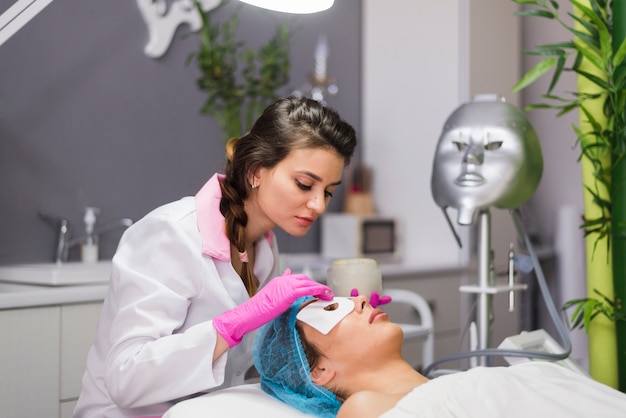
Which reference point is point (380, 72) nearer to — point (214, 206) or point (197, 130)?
point (197, 130)

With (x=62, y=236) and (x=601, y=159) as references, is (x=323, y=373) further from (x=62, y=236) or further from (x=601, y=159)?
(x=62, y=236)

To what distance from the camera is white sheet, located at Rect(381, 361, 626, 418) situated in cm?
129

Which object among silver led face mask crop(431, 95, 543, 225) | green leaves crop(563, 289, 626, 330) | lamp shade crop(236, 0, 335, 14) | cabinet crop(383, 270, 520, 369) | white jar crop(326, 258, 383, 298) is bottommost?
cabinet crop(383, 270, 520, 369)

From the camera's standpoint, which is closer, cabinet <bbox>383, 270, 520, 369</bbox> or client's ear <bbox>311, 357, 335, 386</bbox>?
client's ear <bbox>311, 357, 335, 386</bbox>

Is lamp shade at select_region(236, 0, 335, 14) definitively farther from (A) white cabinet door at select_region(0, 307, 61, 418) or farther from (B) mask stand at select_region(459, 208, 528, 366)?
(A) white cabinet door at select_region(0, 307, 61, 418)

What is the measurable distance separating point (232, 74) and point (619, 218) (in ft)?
5.48

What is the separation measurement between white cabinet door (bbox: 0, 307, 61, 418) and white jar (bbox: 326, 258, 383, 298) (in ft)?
2.45

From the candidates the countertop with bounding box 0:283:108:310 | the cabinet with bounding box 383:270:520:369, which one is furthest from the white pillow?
the cabinet with bounding box 383:270:520:369

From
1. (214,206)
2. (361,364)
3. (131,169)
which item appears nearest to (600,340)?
(361,364)

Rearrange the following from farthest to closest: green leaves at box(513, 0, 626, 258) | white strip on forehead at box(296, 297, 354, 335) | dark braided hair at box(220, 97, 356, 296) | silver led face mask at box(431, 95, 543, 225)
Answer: green leaves at box(513, 0, 626, 258) → silver led face mask at box(431, 95, 543, 225) → dark braided hair at box(220, 97, 356, 296) → white strip on forehead at box(296, 297, 354, 335)

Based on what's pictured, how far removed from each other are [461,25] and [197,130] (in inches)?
51.0

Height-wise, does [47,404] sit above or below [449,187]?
below

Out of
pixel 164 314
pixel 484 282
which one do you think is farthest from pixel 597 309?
pixel 164 314

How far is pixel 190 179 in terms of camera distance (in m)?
2.97
